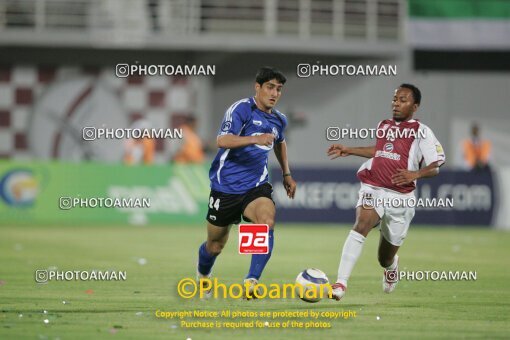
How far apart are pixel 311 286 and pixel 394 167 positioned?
4.96ft

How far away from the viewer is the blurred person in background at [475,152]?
2442 cm

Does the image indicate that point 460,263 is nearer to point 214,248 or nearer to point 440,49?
point 214,248

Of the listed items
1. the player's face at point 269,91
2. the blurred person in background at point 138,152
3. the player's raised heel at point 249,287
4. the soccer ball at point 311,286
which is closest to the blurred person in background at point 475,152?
the blurred person in background at point 138,152

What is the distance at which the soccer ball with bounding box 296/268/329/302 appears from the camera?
31.2ft

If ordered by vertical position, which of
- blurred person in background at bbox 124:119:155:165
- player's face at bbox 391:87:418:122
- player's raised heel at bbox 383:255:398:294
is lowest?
blurred person in background at bbox 124:119:155:165

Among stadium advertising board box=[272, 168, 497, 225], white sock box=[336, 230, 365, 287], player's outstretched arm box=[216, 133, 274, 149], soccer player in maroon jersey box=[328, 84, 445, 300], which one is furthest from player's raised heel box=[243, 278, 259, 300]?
stadium advertising board box=[272, 168, 497, 225]

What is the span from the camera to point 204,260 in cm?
1040

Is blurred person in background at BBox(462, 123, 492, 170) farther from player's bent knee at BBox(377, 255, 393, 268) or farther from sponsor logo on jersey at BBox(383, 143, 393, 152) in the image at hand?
sponsor logo on jersey at BBox(383, 143, 393, 152)

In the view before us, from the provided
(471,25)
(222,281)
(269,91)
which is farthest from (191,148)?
(269,91)

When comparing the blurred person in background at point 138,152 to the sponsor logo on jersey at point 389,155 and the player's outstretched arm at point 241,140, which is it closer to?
the sponsor logo on jersey at point 389,155

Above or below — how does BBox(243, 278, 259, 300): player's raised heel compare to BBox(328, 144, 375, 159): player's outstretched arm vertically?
below

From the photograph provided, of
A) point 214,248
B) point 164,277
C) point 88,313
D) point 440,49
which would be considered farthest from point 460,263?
point 440,49

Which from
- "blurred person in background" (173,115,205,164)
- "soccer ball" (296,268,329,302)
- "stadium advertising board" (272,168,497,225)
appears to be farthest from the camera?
"blurred person in background" (173,115,205,164)

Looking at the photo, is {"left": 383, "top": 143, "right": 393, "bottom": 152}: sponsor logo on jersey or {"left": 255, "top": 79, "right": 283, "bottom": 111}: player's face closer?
{"left": 255, "top": 79, "right": 283, "bottom": 111}: player's face
